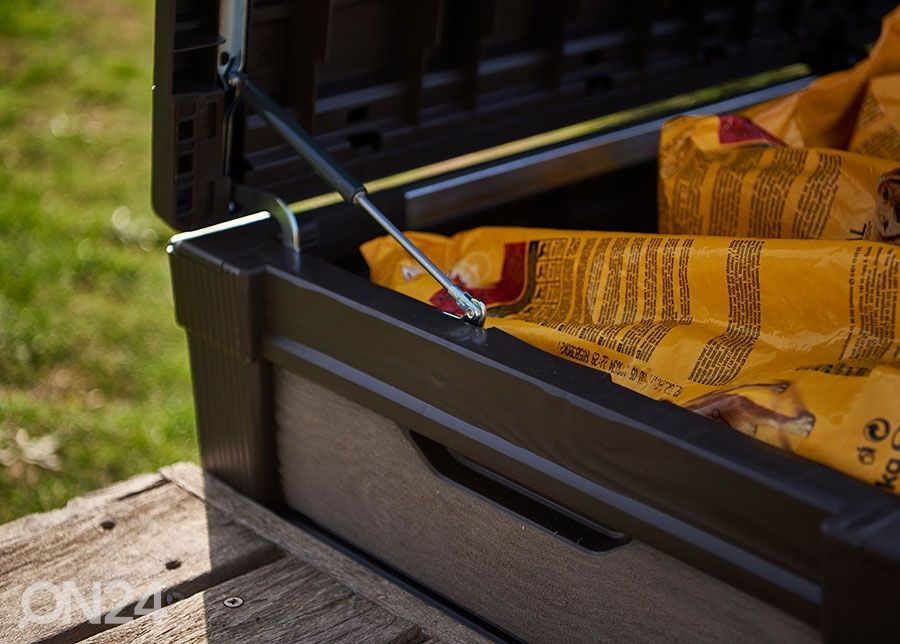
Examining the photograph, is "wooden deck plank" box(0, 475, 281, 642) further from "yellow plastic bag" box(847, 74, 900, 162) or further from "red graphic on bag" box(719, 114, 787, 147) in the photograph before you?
"yellow plastic bag" box(847, 74, 900, 162)

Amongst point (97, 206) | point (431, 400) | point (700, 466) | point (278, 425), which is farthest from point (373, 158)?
point (97, 206)

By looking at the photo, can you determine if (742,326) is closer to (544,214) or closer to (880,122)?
(880,122)

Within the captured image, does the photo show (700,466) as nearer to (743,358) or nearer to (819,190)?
(743,358)

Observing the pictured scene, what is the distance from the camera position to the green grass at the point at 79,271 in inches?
78.7

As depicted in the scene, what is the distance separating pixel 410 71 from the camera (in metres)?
1.40

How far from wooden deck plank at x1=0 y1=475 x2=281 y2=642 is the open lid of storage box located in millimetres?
304

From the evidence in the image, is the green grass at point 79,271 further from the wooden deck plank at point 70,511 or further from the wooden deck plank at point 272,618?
the wooden deck plank at point 272,618

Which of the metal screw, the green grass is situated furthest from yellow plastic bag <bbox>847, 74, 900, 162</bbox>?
the green grass

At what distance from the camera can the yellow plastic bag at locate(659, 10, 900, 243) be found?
1.17 metres

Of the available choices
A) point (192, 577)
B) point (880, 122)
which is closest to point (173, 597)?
point (192, 577)

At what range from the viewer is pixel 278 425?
4.06 ft

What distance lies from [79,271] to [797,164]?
1713 mm

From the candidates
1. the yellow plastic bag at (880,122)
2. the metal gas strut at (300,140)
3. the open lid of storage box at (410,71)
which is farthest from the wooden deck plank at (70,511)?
the yellow plastic bag at (880,122)

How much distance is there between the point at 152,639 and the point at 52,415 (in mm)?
1073
